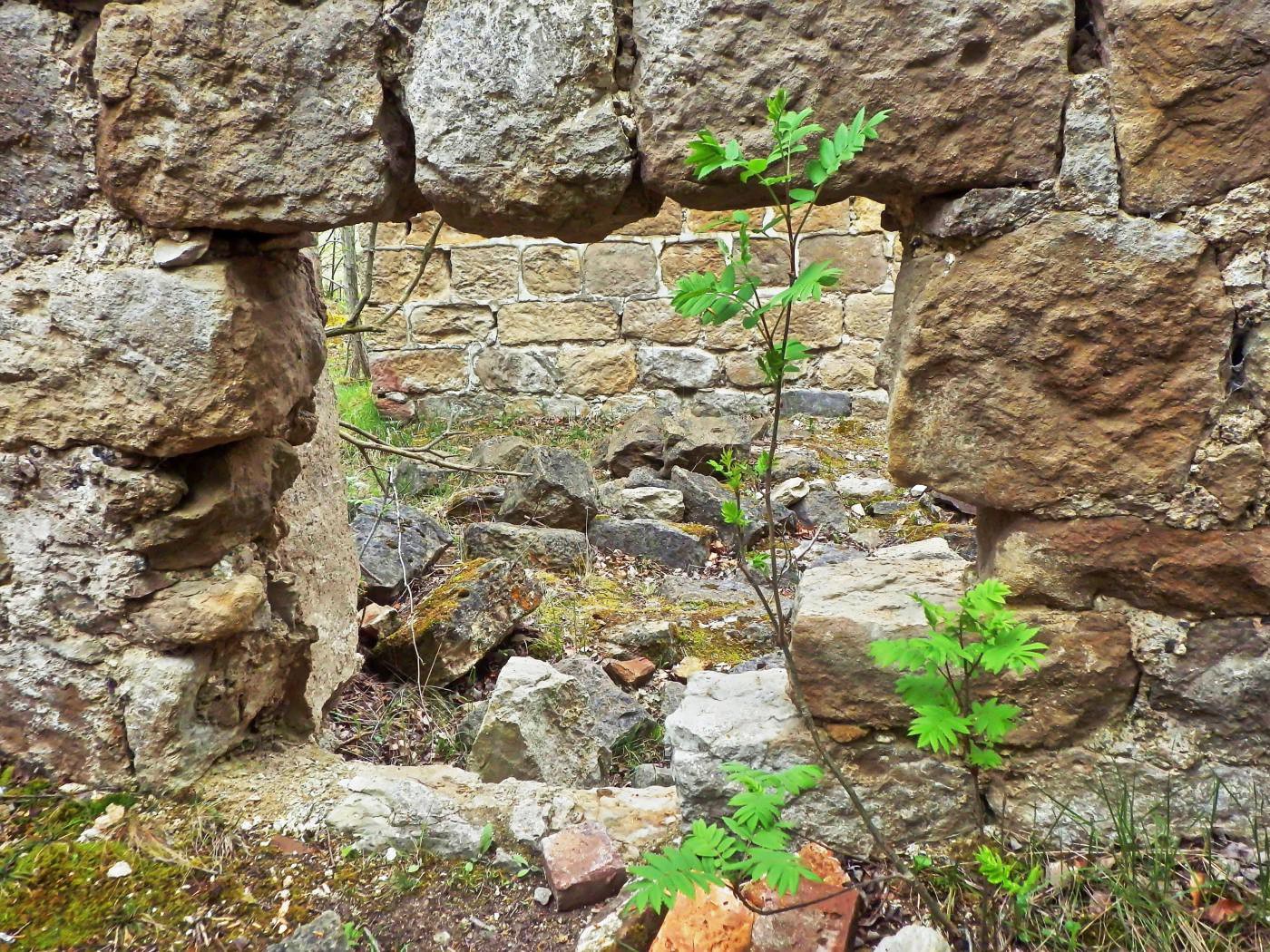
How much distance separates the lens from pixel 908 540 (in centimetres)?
446

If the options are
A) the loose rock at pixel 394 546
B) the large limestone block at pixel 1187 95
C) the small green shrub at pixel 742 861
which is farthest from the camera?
the loose rock at pixel 394 546

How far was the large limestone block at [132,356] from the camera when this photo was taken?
193 centimetres

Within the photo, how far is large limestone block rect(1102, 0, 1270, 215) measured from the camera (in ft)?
5.14

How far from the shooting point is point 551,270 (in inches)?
240

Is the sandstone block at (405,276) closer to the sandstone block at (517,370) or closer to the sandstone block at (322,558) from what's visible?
the sandstone block at (517,370)

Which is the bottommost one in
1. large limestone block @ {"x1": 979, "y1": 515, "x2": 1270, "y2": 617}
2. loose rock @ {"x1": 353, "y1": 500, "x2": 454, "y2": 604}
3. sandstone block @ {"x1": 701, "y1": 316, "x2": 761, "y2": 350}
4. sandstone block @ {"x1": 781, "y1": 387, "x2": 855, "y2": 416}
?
loose rock @ {"x1": 353, "y1": 500, "x2": 454, "y2": 604}

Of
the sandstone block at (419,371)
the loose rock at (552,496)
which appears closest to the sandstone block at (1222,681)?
the loose rock at (552,496)

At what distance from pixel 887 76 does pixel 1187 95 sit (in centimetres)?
49

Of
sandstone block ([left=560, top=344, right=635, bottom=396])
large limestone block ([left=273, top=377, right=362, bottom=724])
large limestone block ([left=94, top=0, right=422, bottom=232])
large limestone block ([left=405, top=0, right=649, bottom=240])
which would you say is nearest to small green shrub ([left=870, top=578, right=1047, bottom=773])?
large limestone block ([left=405, top=0, right=649, bottom=240])

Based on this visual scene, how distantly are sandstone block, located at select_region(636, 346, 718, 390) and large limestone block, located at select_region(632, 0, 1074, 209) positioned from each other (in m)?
4.34

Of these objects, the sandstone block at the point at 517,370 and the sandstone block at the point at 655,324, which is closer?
the sandstone block at the point at 655,324

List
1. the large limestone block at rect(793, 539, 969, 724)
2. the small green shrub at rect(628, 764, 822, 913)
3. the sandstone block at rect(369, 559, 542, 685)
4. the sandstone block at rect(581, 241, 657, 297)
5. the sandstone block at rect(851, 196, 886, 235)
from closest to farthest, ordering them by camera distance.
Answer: the small green shrub at rect(628, 764, 822, 913)
the large limestone block at rect(793, 539, 969, 724)
the sandstone block at rect(369, 559, 542, 685)
the sandstone block at rect(851, 196, 886, 235)
the sandstone block at rect(581, 241, 657, 297)

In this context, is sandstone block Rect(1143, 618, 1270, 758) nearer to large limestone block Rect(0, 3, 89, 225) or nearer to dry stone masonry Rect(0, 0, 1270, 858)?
dry stone masonry Rect(0, 0, 1270, 858)

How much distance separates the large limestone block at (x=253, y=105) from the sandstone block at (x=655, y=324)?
4259mm
